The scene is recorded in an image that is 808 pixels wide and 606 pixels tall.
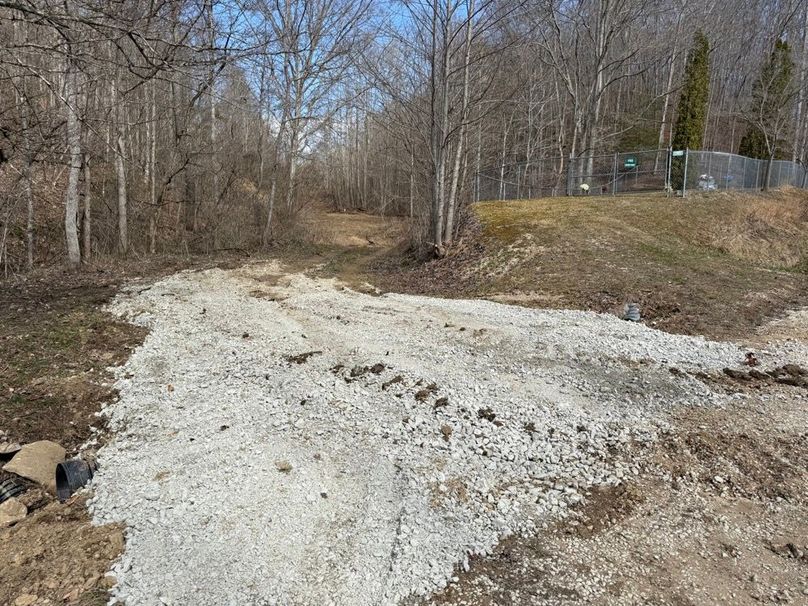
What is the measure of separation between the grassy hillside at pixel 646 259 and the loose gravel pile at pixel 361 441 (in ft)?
5.15

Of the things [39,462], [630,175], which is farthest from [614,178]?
[39,462]

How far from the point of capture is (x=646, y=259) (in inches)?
395

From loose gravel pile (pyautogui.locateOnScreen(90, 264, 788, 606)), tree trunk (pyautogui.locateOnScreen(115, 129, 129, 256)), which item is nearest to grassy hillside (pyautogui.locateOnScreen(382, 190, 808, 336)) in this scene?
loose gravel pile (pyautogui.locateOnScreen(90, 264, 788, 606))

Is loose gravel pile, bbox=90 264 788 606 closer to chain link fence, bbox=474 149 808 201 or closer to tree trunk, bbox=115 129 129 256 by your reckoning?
tree trunk, bbox=115 129 129 256

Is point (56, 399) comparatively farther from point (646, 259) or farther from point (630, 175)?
→ point (630, 175)

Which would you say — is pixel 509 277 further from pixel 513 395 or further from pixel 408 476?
pixel 408 476

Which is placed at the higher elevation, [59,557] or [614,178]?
[614,178]

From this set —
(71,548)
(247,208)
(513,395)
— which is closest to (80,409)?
(71,548)

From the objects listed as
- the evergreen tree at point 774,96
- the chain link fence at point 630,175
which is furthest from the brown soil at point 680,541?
the evergreen tree at point 774,96

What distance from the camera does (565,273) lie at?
31.4 feet

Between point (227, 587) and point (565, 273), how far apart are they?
27.4 feet

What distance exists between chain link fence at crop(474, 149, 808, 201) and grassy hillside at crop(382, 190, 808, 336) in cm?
133

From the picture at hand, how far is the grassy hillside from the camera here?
7.78 m

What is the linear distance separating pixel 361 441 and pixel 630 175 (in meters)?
18.4
